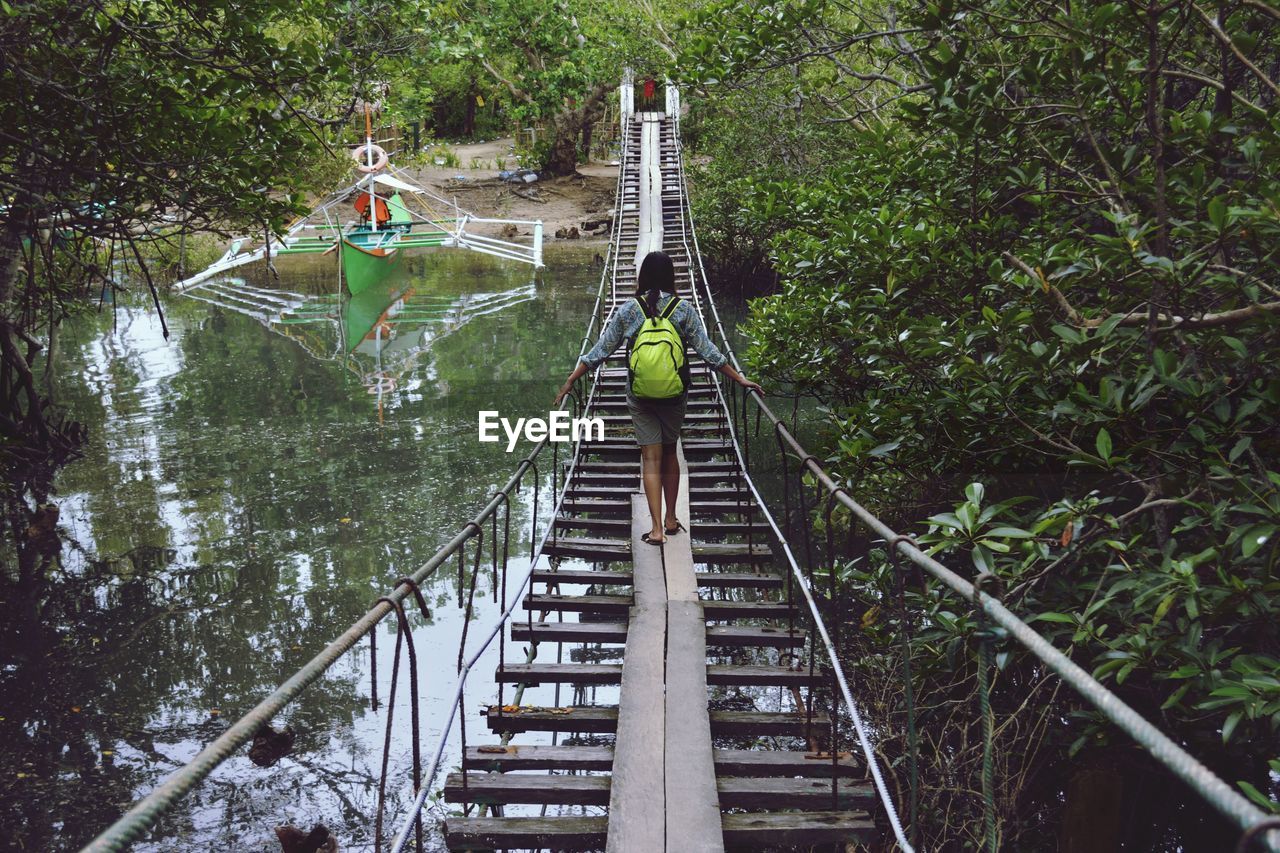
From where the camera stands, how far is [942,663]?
3.76 meters

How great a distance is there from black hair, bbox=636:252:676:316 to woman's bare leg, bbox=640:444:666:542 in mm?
592

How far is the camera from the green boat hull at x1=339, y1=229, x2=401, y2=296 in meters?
17.5

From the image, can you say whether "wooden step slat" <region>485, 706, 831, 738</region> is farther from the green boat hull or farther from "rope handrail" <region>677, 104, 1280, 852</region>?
the green boat hull

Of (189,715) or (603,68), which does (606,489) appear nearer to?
(189,715)

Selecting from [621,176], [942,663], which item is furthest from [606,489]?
[621,176]

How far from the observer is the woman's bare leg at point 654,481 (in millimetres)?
4336

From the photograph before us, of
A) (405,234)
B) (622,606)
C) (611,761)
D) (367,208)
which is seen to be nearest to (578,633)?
(622,606)

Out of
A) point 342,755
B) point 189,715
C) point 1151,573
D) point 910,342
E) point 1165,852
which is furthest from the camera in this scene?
point 189,715

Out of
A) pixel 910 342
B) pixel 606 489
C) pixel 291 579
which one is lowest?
pixel 291 579

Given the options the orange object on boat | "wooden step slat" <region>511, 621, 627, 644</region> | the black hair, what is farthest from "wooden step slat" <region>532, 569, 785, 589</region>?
the orange object on boat

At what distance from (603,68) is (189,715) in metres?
18.7

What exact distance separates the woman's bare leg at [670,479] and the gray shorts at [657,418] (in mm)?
52

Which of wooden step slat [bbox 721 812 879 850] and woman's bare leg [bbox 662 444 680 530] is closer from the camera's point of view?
wooden step slat [bbox 721 812 879 850]

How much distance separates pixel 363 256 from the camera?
58.6ft
